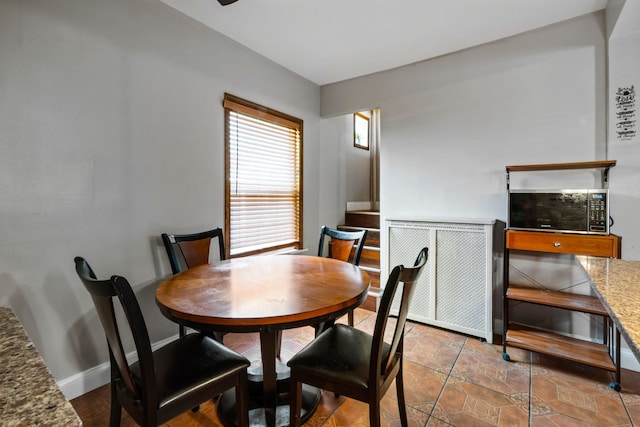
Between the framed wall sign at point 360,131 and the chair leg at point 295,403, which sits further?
the framed wall sign at point 360,131

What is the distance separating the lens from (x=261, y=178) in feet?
10.3

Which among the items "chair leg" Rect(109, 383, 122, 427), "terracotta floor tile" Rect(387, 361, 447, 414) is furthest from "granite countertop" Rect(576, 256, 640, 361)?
"chair leg" Rect(109, 383, 122, 427)

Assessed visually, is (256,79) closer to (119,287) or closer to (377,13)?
(377,13)

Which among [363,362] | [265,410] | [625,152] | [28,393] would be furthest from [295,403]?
[625,152]

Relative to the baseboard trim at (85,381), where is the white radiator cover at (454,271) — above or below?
above

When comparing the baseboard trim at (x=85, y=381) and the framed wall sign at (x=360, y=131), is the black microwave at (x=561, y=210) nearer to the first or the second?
the framed wall sign at (x=360, y=131)

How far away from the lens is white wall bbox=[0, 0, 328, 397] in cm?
170

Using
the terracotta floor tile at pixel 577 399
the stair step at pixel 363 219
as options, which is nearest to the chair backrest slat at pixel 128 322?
the terracotta floor tile at pixel 577 399

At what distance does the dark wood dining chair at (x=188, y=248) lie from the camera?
2.19 metres

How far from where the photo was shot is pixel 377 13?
239 cm

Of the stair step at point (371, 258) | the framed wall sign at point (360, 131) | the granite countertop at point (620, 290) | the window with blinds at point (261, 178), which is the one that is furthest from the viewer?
the framed wall sign at point (360, 131)

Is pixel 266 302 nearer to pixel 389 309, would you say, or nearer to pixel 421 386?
pixel 389 309

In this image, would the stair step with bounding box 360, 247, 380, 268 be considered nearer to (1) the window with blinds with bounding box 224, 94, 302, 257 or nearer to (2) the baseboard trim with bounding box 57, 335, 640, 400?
(1) the window with blinds with bounding box 224, 94, 302, 257

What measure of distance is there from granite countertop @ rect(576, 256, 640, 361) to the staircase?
188 cm
